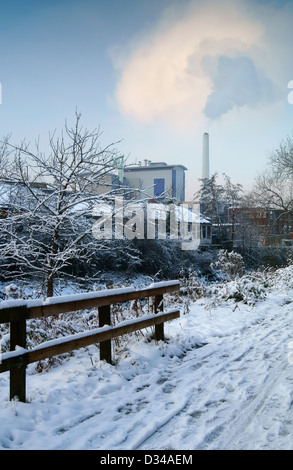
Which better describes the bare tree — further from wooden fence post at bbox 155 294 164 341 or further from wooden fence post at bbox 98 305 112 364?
wooden fence post at bbox 98 305 112 364

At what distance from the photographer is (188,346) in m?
6.14

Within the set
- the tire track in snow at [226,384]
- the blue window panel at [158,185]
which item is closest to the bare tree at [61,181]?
the blue window panel at [158,185]

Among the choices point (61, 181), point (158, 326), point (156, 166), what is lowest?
point (158, 326)

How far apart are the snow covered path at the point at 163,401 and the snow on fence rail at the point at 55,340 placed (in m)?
0.32

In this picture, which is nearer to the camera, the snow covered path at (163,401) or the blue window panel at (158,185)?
the snow covered path at (163,401)

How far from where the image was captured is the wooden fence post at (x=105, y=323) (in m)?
4.79

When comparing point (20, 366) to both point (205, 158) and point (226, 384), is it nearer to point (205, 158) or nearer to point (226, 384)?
point (226, 384)

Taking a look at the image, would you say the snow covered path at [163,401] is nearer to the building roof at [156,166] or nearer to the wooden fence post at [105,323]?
the wooden fence post at [105,323]

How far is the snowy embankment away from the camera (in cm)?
300

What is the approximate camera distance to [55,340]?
393 cm

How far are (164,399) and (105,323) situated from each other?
1.35 metres

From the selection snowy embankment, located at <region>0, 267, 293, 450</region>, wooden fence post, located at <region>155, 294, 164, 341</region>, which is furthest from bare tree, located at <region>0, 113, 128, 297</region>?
snowy embankment, located at <region>0, 267, 293, 450</region>

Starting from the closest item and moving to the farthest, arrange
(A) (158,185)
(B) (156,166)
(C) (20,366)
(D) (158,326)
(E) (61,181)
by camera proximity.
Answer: (C) (20,366) → (D) (158,326) → (E) (61,181) → (A) (158,185) → (B) (156,166)

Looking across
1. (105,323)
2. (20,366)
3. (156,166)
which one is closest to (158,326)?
(105,323)
